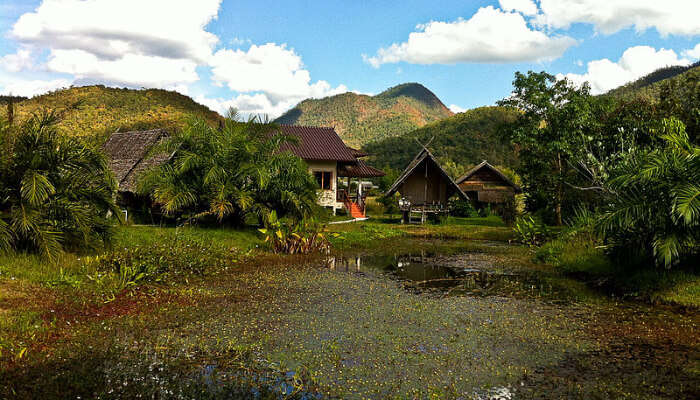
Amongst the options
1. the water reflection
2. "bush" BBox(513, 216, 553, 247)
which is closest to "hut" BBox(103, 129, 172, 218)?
the water reflection

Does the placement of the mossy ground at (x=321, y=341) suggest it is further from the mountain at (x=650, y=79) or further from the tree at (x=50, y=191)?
the mountain at (x=650, y=79)

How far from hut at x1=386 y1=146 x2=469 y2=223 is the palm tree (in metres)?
14.1

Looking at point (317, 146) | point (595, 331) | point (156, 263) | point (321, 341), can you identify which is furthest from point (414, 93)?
point (321, 341)

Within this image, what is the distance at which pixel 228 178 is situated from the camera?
14.0 m

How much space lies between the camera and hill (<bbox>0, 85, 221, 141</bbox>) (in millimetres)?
35219

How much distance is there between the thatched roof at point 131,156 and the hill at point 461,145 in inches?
1059

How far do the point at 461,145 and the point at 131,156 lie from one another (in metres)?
34.4

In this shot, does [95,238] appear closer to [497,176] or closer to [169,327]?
[169,327]

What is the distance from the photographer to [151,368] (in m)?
5.00

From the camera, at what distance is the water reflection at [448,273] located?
9328 millimetres

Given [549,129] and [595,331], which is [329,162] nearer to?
[549,129]

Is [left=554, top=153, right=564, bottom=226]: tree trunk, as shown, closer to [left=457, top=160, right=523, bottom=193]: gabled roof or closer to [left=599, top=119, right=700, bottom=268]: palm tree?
[left=457, top=160, right=523, bottom=193]: gabled roof

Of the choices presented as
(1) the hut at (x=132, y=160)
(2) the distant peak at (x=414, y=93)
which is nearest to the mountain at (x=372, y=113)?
(2) the distant peak at (x=414, y=93)

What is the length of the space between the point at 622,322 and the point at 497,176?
22.9 meters
